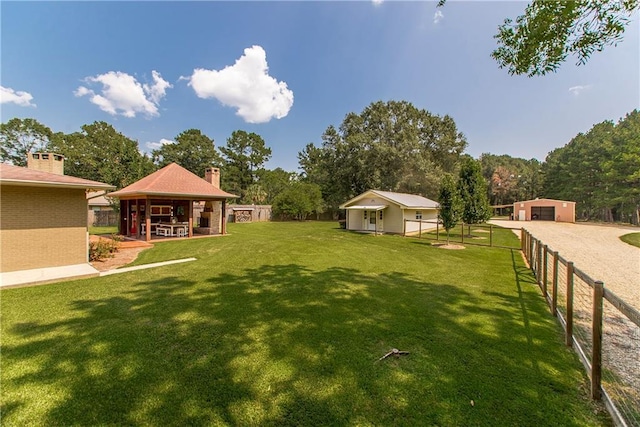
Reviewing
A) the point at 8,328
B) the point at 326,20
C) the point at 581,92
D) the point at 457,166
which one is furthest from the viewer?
the point at 457,166

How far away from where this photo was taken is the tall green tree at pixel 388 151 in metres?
29.4

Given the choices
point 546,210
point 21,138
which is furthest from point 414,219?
point 21,138

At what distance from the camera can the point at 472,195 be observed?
18.2 m

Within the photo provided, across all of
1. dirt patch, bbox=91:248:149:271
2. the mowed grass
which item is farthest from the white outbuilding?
dirt patch, bbox=91:248:149:271

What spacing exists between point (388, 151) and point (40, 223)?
2745 cm

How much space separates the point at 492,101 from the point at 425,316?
13.5 m

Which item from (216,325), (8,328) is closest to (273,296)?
(216,325)

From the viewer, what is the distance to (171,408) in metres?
2.39

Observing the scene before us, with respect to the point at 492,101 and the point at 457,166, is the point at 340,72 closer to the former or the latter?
the point at 492,101

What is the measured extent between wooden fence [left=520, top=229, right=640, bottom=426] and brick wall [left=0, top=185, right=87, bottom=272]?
37.3ft

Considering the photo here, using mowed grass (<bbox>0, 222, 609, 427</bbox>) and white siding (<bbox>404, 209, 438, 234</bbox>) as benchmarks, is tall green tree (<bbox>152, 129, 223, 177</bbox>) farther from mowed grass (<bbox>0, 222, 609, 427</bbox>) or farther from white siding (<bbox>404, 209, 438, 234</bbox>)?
mowed grass (<bbox>0, 222, 609, 427</bbox>)

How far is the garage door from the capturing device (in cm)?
3505

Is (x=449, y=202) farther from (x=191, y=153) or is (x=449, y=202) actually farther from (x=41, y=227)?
(x=191, y=153)

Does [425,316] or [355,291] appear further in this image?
[355,291]
